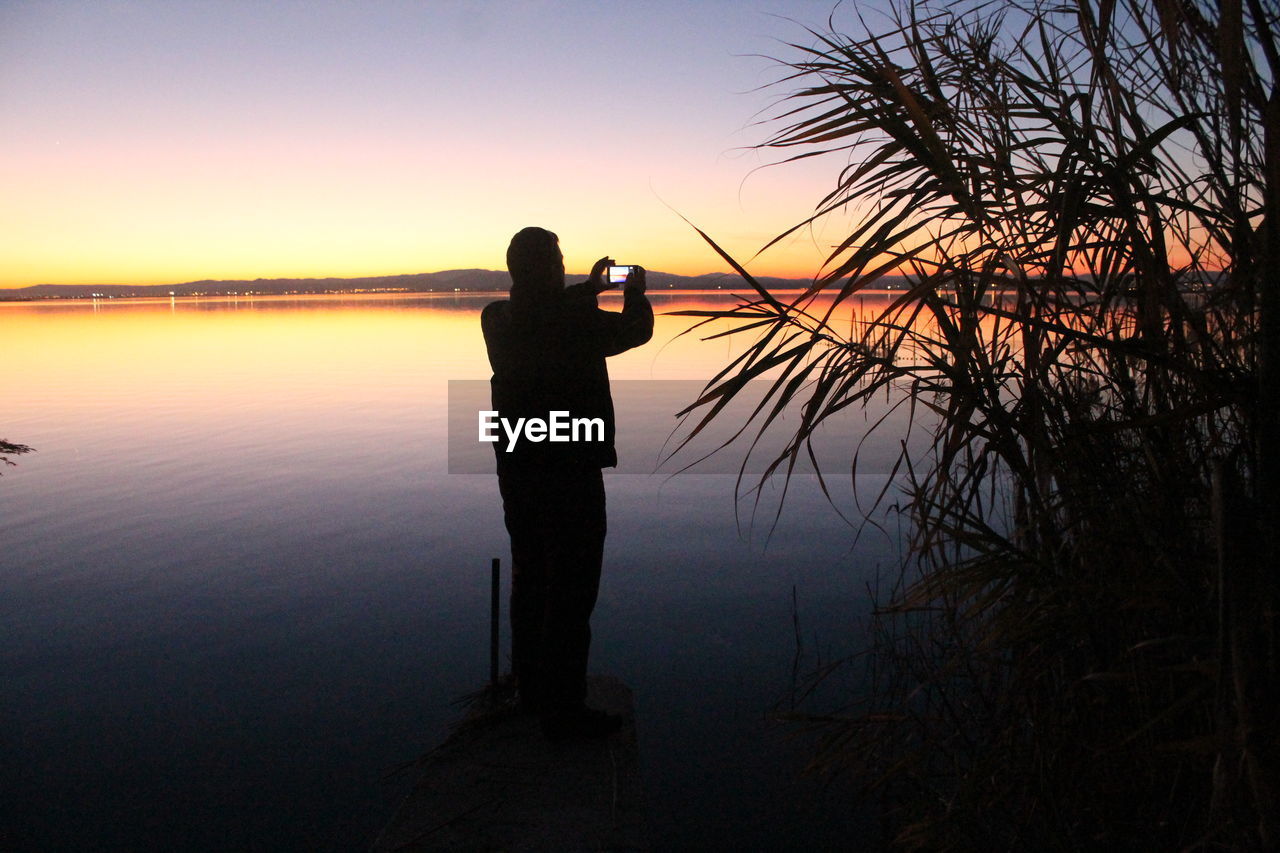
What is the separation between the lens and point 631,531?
7977mm

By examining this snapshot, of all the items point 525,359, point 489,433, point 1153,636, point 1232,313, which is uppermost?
point 1232,313

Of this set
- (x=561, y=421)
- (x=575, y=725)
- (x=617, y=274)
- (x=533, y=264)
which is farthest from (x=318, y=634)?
(x=533, y=264)

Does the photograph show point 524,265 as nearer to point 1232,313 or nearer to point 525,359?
point 525,359

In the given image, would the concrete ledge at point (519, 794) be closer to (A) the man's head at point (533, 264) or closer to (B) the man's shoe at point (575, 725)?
A: (B) the man's shoe at point (575, 725)

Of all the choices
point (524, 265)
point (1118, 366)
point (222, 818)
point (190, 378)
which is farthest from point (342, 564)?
point (190, 378)

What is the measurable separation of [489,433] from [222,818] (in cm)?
216

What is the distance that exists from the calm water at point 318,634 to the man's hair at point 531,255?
185 centimetres

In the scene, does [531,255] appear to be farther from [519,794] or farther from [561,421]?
[519,794]

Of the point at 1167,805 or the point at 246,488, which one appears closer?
the point at 1167,805

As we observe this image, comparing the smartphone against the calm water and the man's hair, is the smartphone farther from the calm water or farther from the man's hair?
the calm water

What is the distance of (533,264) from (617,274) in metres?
0.62

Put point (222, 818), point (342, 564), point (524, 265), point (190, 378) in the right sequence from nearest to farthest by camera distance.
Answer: point (524, 265) < point (222, 818) < point (342, 564) < point (190, 378)

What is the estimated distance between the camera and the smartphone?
352 cm

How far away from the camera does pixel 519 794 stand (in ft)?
9.86
